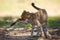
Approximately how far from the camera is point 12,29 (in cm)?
129

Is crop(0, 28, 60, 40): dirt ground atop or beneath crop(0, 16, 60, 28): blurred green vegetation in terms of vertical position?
beneath

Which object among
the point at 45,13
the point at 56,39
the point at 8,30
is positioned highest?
the point at 45,13

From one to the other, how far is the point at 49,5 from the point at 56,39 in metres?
0.31

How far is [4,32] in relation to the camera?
1.31 meters

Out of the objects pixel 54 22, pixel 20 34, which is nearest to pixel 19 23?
pixel 20 34

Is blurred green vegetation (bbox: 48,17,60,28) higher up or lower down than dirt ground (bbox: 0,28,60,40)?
higher up

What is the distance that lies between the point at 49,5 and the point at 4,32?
476 mm

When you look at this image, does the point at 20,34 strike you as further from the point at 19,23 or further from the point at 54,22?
the point at 54,22

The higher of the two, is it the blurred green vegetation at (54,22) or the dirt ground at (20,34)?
the blurred green vegetation at (54,22)

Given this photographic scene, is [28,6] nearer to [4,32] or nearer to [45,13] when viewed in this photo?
[45,13]

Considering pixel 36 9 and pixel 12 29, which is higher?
pixel 36 9

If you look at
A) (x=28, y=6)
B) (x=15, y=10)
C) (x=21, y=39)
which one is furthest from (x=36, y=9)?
(x=21, y=39)

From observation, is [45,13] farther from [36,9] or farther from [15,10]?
[15,10]

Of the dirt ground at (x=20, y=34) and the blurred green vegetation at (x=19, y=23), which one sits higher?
the blurred green vegetation at (x=19, y=23)
